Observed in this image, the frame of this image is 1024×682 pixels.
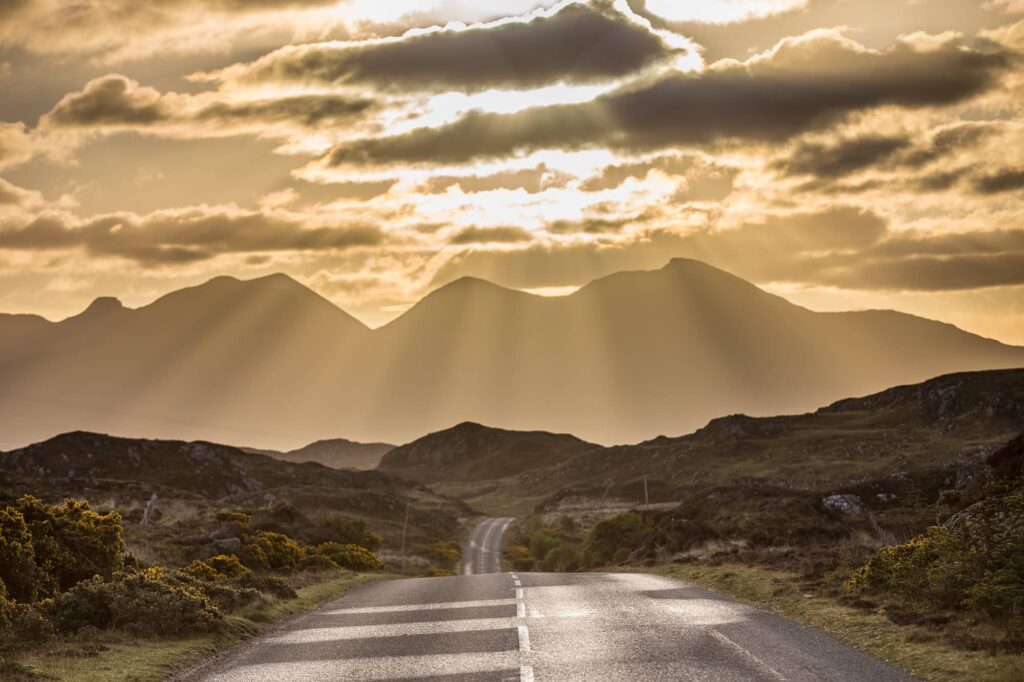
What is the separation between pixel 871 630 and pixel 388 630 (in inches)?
382

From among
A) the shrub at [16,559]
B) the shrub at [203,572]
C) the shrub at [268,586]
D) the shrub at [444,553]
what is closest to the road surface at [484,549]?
the shrub at [444,553]

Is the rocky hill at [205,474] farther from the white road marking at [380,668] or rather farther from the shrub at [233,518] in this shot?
the white road marking at [380,668]

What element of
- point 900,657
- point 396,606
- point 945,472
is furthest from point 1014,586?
point 945,472

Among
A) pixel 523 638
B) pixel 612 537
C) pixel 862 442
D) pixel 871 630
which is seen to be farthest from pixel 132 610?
pixel 862 442


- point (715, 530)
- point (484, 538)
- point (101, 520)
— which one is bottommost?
point (484, 538)

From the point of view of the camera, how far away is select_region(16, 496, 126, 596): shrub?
24.9 meters

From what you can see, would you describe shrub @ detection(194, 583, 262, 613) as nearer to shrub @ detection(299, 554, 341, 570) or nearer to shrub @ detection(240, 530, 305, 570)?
shrub @ detection(240, 530, 305, 570)

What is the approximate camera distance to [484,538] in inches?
5059

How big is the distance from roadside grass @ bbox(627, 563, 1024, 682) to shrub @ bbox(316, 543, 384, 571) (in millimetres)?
23066

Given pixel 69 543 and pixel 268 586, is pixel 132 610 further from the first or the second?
A: pixel 268 586

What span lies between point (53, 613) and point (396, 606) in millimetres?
8253

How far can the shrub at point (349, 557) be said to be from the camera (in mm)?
49375

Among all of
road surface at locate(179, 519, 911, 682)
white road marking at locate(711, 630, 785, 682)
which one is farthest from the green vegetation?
white road marking at locate(711, 630, 785, 682)

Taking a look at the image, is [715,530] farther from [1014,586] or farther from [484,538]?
[484,538]
